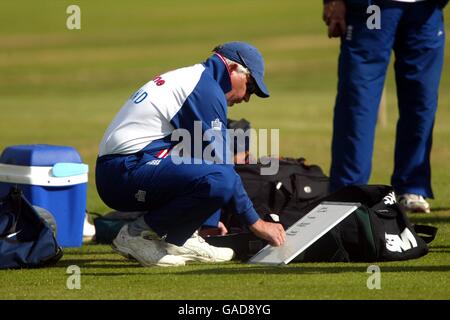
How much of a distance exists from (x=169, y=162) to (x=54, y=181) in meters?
1.54

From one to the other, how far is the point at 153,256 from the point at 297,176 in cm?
206

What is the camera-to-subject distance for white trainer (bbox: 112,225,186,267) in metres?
7.30

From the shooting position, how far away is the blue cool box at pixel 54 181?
8445 mm

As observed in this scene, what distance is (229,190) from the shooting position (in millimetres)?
7055

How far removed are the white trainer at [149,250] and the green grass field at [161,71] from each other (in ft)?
0.28

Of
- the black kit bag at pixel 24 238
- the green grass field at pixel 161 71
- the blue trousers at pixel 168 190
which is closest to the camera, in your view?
the green grass field at pixel 161 71

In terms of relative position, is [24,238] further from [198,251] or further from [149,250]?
[198,251]

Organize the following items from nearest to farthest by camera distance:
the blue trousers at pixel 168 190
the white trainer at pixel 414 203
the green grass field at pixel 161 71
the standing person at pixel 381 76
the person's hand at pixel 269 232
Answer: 1. the green grass field at pixel 161 71
2. the blue trousers at pixel 168 190
3. the person's hand at pixel 269 232
4. the standing person at pixel 381 76
5. the white trainer at pixel 414 203

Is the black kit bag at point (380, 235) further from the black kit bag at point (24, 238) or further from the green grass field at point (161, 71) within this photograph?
the black kit bag at point (24, 238)

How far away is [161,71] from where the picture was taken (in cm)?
2897

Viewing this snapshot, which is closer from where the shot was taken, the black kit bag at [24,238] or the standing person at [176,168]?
the standing person at [176,168]

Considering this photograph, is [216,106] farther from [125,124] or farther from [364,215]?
[364,215]

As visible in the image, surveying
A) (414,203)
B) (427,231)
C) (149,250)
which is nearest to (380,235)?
(427,231)

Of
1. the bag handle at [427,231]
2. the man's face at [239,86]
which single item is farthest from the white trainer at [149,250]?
the bag handle at [427,231]
